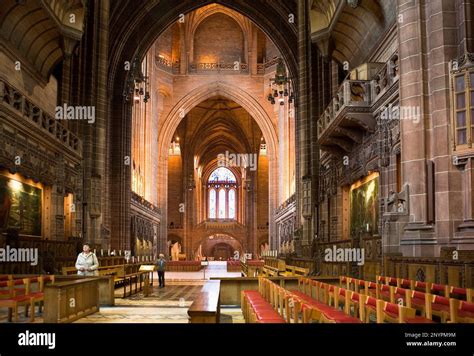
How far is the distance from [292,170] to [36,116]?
23356mm

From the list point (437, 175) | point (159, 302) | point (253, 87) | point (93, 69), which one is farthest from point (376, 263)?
point (253, 87)

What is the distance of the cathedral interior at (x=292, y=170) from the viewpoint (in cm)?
A: 973

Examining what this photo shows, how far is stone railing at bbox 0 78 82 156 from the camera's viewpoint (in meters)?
15.3

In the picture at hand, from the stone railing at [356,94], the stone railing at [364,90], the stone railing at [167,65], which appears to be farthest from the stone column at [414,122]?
the stone railing at [167,65]

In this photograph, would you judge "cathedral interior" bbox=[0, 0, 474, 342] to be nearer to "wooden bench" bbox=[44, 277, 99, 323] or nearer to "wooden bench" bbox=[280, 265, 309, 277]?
"wooden bench" bbox=[44, 277, 99, 323]

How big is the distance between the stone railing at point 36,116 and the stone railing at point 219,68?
930 inches

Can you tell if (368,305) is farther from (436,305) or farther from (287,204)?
(287,204)

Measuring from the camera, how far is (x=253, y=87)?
45.3m

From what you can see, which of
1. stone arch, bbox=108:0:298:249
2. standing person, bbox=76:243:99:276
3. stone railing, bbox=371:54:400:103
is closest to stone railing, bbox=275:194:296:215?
stone arch, bbox=108:0:298:249

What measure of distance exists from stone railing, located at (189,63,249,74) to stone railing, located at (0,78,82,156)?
77.5 feet

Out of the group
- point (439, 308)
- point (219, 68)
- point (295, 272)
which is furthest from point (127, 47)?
point (439, 308)
